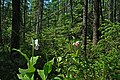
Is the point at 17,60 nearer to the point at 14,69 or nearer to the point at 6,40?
the point at 14,69

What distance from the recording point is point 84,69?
3.36 m

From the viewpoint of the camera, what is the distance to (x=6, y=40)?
14.8 meters

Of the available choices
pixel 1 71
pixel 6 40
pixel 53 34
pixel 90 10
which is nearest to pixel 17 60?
pixel 1 71

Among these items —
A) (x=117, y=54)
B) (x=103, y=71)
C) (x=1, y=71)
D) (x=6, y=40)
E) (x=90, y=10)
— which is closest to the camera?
(x=103, y=71)

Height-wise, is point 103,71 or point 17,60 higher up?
point 103,71

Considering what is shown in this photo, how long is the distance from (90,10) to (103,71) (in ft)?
57.4

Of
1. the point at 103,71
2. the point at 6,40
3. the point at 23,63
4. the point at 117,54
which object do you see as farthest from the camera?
the point at 6,40

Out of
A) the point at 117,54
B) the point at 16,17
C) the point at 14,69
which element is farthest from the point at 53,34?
the point at 117,54

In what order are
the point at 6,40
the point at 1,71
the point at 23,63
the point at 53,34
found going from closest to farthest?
the point at 1,71 → the point at 23,63 → the point at 6,40 → the point at 53,34

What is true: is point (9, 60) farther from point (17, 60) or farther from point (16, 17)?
point (16, 17)

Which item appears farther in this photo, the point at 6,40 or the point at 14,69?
the point at 6,40

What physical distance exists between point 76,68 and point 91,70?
184 millimetres

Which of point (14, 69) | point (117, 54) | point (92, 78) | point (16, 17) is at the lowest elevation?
point (14, 69)

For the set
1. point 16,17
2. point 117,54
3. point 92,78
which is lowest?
point 92,78
